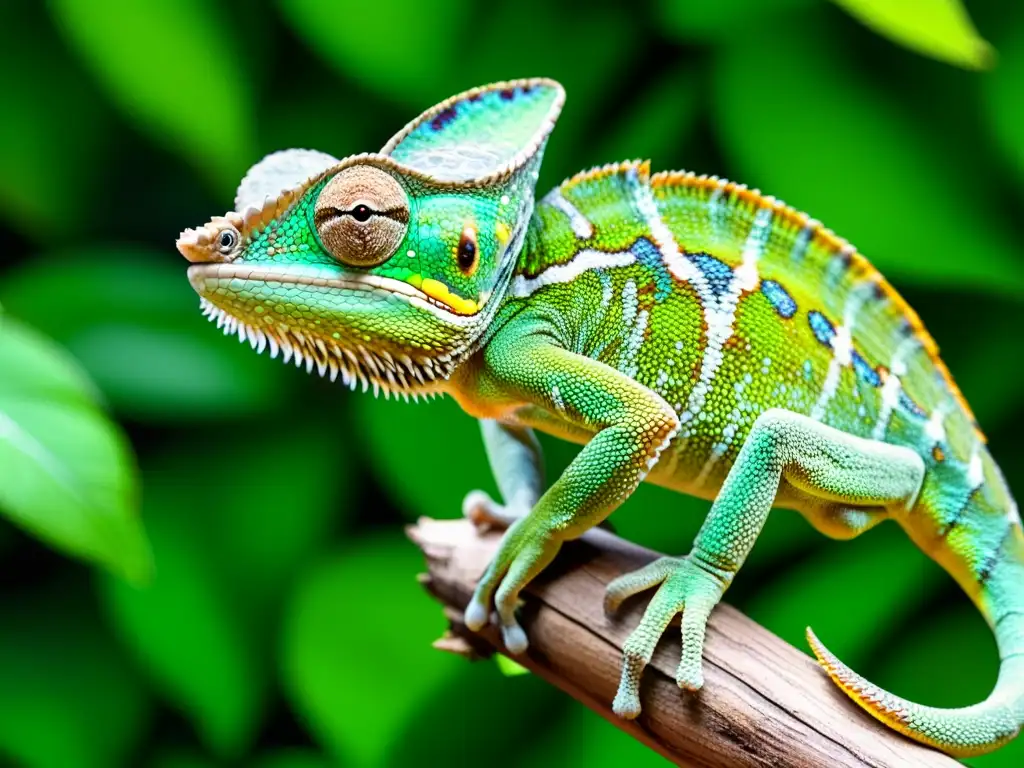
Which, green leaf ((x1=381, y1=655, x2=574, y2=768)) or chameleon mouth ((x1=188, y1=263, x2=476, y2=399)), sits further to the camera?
green leaf ((x1=381, y1=655, x2=574, y2=768))

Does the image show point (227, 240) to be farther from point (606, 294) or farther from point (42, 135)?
point (42, 135)

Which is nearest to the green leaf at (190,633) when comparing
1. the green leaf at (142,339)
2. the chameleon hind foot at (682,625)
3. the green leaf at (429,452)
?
the green leaf at (142,339)

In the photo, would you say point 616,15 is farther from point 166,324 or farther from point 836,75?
point 166,324

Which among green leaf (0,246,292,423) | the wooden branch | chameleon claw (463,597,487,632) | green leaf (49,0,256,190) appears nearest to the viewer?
the wooden branch

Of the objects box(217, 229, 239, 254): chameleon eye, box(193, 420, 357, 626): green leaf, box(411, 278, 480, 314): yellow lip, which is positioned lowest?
box(193, 420, 357, 626): green leaf

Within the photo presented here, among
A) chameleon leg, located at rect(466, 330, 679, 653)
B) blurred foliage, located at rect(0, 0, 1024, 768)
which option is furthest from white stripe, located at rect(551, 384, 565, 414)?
blurred foliage, located at rect(0, 0, 1024, 768)

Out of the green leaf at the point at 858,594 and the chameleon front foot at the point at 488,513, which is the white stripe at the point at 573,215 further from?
the green leaf at the point at 858,594

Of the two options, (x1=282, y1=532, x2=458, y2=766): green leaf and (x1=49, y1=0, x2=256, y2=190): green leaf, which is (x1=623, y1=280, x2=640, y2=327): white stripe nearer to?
(x1=282, y1=532, x2=458, y2=766): green leaf
